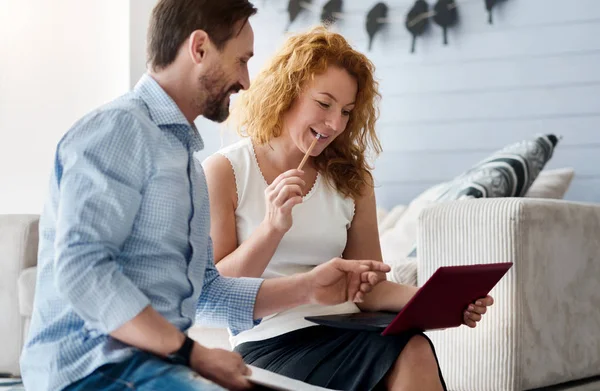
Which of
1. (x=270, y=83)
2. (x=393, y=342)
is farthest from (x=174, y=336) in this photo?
(x=270, y=83)

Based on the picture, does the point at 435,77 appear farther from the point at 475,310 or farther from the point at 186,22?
the point at 186,22

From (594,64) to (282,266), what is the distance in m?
2.09

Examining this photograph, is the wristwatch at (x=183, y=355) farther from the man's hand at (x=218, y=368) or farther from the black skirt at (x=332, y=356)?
the black skirt at (x=332, y=356)

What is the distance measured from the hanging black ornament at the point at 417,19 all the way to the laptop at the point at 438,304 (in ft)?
7.27

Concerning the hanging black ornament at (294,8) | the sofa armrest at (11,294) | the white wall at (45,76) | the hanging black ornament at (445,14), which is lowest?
the sofa armrest at (11,294)

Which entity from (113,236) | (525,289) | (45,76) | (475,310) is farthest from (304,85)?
(45,76)

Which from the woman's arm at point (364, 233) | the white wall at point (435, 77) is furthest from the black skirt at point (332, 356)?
the white wall at point (435, 77)

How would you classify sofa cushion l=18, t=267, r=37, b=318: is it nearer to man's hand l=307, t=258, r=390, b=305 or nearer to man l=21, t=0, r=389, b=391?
man's hand l=307, t=258, r=390, b=305

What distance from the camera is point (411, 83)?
3.55m

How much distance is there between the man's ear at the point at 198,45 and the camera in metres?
1.07

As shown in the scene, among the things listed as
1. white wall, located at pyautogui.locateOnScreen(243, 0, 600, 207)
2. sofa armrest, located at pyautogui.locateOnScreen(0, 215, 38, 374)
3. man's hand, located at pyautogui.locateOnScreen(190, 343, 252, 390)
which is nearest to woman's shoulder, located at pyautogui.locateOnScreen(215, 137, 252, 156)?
man's hand, located at pyautogui.locateOnScreen(190, 343, 252, 390)

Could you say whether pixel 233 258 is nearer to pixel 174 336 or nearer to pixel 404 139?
pixel 174 336

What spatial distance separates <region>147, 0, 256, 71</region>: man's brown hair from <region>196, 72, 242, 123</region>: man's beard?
43 millimetres

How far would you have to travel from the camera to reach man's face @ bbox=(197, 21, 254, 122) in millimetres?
1095
